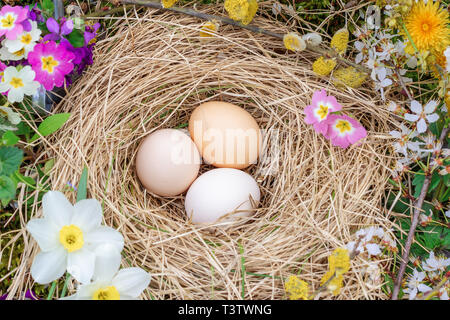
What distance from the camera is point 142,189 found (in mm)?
1517

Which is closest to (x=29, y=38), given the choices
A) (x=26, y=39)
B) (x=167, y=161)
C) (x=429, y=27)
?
(x=26, y=39)

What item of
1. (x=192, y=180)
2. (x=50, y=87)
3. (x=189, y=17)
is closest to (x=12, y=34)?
(x=50, y=87)

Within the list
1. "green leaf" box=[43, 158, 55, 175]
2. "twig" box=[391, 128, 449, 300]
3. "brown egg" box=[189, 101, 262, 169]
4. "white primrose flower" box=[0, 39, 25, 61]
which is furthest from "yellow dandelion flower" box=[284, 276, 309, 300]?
"white primrose flower" box=[0, 39, 25, 61]

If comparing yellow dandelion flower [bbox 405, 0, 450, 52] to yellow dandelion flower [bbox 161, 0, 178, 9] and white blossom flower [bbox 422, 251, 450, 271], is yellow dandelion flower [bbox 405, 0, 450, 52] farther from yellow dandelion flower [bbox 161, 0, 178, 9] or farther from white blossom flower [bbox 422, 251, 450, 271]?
yellow dandelion flower [bbox 161, 0, 178, 9]

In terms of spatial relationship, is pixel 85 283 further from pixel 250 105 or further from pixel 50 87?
pixel 250 105

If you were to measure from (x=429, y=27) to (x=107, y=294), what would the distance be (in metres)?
1.09

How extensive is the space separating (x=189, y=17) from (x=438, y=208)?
96cm

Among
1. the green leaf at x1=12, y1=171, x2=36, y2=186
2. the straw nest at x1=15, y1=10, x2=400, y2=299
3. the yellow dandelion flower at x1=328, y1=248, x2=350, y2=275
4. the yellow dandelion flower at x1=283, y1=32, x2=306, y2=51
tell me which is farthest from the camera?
the yellow dandelion flower at x1=283, y1=32, x2=306, y2=51

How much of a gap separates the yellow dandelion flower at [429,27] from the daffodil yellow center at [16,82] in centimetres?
108

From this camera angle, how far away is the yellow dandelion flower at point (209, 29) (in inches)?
56.6

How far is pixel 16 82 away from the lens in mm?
1261

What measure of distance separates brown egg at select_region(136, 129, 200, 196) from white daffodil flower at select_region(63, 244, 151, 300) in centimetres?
36

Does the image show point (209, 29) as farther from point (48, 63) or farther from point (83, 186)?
point (83, 186)

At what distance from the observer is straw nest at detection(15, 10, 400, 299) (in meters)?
1.27
